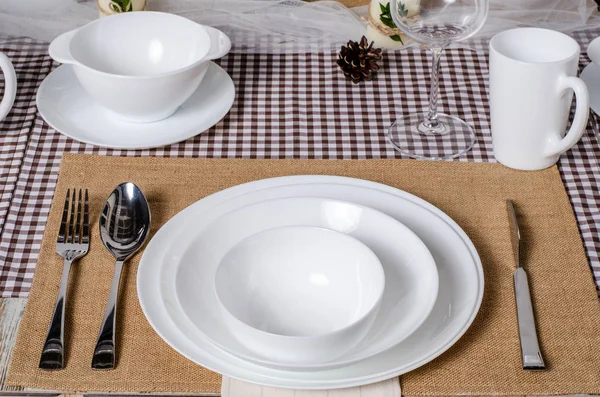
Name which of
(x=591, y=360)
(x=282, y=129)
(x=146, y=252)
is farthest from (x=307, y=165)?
(x=591, y=360)

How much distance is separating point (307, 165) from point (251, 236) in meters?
0.21

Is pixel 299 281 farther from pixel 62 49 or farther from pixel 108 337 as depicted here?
pixel 62 49

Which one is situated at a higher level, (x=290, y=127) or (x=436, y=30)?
(x=436, y=30)

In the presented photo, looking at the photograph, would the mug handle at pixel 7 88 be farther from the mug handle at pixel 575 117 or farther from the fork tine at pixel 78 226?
the mug handle at pixel 575 117

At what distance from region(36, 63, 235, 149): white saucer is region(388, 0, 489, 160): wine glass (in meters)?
0.21

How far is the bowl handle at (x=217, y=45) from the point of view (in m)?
0.88

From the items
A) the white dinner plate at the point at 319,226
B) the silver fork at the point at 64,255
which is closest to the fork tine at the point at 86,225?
the silver fork at the point at 64,255

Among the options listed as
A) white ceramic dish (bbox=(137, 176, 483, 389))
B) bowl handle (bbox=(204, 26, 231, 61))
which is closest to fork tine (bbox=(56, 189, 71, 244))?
white ceramic dish (bbox=(137, 176, 483, 389))

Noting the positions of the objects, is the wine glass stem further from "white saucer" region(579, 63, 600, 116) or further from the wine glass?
"white saucer" region(579, 63, 600, 116)

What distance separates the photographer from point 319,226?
0.68 meters

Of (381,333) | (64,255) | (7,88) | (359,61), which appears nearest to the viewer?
(381,333)

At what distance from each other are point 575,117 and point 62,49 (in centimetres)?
55

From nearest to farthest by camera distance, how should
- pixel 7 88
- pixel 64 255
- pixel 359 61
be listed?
pixel 64 255, pixel 7 88, pixel 359 61

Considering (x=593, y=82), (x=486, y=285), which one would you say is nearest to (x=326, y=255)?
(x=486, y=285)
